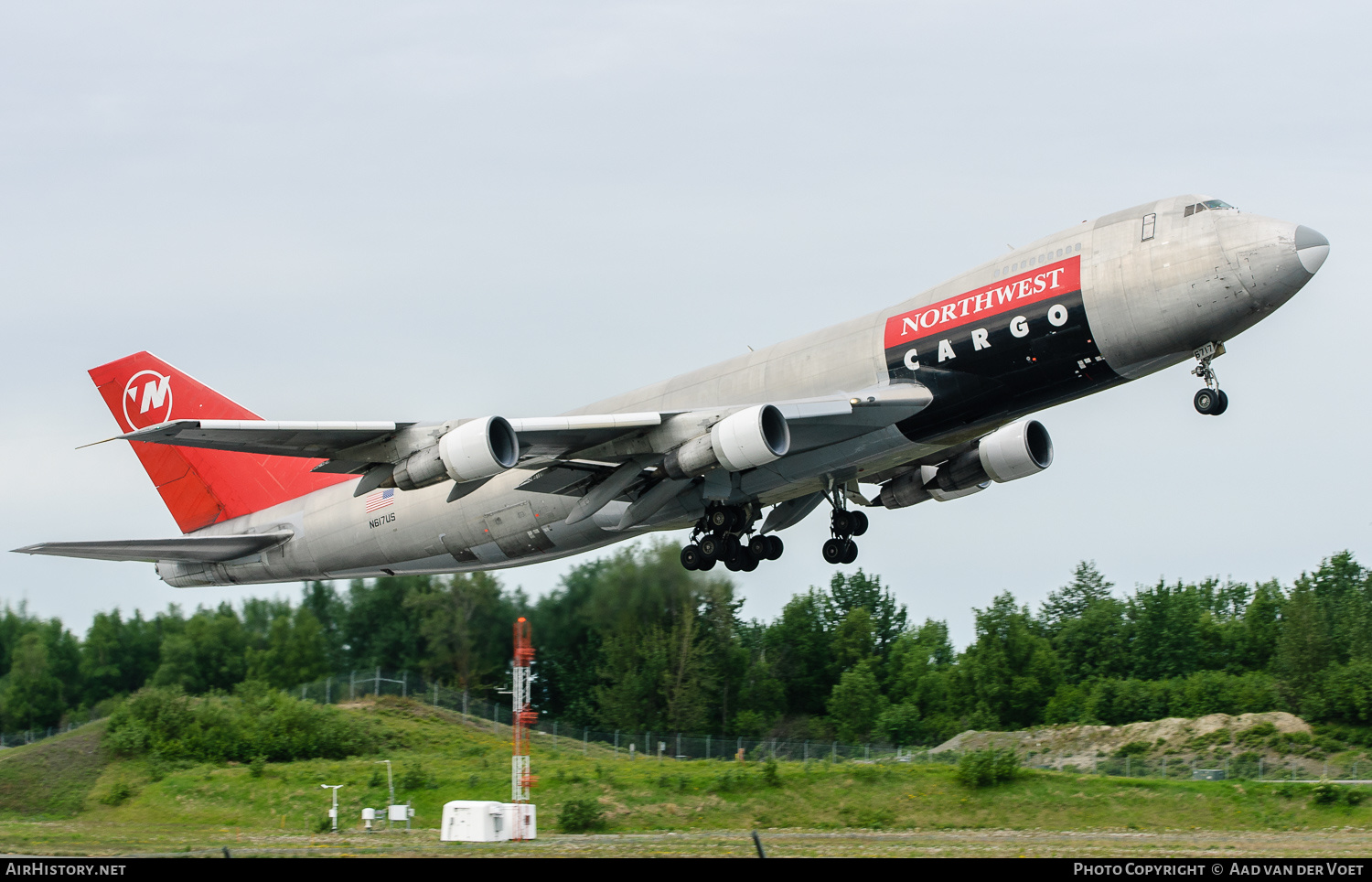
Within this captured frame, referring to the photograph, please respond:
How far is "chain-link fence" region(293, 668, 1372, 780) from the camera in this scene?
49.2 meters

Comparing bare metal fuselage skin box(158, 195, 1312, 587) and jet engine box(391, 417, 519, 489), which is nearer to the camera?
bare metal fuselage skin box(158, 195, 1312, 587)

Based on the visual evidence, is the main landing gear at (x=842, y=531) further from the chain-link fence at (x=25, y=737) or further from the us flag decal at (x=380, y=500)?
the chain-link fence at (x=25, y=737)

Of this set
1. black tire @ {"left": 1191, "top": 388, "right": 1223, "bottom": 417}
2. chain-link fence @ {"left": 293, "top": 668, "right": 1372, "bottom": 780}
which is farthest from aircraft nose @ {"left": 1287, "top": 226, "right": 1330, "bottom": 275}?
chain-link fence @ {"left": 293, "top": 668, "right": 1372, "bottom": 780}

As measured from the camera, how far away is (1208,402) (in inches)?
971

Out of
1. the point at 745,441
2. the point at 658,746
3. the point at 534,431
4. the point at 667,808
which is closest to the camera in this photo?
the point at 745,441

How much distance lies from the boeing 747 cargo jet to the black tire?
31 mm

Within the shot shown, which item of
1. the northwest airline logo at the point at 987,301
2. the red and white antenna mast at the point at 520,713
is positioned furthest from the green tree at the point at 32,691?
the northwest airline logo at the point at 987,301

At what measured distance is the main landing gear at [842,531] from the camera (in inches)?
1189

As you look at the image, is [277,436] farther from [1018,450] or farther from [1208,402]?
[1208,402]

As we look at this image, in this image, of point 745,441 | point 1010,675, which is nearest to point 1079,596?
point 1010,675

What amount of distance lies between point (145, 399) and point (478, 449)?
16397 mm

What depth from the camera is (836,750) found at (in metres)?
51.8

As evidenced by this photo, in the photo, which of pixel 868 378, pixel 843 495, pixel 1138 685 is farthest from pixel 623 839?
pixel 1138 685

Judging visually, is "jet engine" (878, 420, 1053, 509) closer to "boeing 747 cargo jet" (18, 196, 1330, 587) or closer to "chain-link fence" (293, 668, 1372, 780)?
"boeing 747 cargo jet" (18, 196, 1330, 587)
